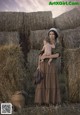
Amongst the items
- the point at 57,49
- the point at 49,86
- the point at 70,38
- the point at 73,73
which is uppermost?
the point at 70,38

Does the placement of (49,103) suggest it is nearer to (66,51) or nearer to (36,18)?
(66,51)

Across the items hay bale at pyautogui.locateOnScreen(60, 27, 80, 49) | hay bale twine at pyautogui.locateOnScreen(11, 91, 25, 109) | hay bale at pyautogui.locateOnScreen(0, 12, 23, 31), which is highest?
hay bale at pyautogui.locateOnScreen(0, 12, 23, 31)

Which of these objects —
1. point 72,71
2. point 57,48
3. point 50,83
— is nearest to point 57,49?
point 57,48

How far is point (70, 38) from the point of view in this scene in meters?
7.59

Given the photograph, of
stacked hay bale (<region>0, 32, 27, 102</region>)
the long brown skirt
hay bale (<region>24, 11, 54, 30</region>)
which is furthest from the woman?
hay bale (<region>24, 11, 54, 30</region>)

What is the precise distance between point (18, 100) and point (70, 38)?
1239 mm

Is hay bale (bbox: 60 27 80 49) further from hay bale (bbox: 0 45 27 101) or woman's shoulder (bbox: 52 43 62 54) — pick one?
hay bale (bbox: 0 45 27 101)

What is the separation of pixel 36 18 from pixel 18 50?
80 centimetres

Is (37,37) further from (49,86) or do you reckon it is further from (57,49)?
(49,86)

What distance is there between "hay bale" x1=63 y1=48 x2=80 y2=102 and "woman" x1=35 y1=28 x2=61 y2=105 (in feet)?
0.53

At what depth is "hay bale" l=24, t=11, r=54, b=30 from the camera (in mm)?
7719

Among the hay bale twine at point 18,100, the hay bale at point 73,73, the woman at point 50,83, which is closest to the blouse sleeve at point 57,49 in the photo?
the woman at point 50,83

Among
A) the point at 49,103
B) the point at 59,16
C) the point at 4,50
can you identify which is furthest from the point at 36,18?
the point at 49,103

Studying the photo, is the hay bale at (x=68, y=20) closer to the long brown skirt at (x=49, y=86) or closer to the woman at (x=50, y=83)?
the woman at (x=50, y=83)
